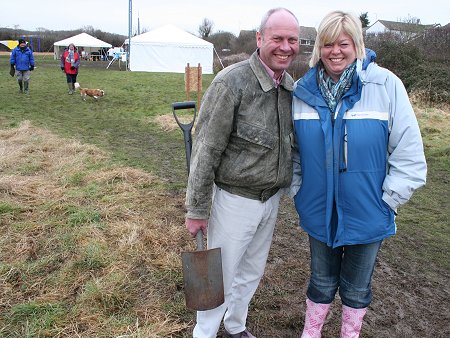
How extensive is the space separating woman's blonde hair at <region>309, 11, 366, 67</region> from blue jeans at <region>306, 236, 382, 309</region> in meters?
0.95

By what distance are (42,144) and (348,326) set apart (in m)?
5.98

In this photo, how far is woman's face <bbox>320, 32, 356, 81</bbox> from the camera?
200 cm

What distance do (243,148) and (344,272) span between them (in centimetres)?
84

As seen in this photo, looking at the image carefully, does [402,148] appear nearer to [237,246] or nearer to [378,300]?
[237,246]

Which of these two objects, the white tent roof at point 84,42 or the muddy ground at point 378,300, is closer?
the muddy ground at point 378,300

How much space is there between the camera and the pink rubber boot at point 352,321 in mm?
2344

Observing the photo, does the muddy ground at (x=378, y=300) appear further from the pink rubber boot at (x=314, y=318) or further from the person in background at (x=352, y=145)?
the person in background at (x=352, y=145)

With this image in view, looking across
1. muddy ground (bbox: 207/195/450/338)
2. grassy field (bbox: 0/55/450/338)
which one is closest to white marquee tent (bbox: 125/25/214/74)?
grassy field (bbox: 0/55/450/338)

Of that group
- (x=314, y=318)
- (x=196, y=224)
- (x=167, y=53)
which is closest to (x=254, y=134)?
(x=196, y=224)

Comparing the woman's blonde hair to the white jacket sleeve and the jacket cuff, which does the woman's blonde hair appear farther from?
the jacket cuff

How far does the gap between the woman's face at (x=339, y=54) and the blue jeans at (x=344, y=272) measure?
866 millimetres

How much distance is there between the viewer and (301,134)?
2143mm

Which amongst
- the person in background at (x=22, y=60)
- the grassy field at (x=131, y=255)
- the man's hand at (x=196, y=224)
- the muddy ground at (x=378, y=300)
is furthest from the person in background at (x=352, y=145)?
the person in background at (x=22, y=60)

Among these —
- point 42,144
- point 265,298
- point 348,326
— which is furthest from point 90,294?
point 42,144
